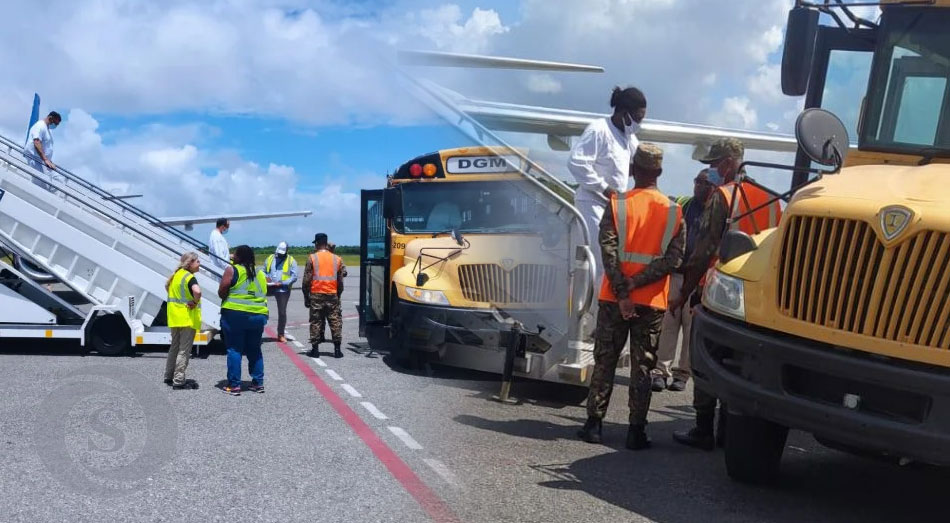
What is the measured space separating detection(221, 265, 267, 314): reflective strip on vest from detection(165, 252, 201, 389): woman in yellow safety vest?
0.73m

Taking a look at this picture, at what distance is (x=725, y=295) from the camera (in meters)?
4.37

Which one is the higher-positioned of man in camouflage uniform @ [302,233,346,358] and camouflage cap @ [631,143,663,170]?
camouflage cap @ [631,143,663,170]

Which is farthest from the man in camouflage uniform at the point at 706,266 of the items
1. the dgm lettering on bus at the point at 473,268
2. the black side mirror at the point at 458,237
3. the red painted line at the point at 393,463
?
the black side mirror at the point at 458,237

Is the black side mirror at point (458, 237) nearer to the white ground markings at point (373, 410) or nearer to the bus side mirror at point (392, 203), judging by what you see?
the bus side mirror at point (392, 203)

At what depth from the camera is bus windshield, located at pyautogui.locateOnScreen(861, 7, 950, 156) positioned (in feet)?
16.2

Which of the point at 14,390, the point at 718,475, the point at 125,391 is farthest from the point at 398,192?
the point at 718,475

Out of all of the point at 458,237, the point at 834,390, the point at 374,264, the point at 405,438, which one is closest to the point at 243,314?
the point at 458,237

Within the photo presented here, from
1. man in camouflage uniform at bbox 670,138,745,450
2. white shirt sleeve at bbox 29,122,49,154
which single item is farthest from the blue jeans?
white shirt sleeve at bbox 29,122,49,154

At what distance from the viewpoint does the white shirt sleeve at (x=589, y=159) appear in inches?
191

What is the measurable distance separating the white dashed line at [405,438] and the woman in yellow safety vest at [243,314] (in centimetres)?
267

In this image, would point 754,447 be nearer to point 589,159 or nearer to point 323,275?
point 589,159

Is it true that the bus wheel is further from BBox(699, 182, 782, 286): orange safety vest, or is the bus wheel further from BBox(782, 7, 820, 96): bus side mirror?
BBox(782, 7, 820, 96): bus side mirror

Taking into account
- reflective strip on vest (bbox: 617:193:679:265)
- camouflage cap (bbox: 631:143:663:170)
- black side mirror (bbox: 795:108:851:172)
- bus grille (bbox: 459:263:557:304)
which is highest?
black side mirror (bbox: 795:108:851:172)

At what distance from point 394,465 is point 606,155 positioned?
7.28 ft
